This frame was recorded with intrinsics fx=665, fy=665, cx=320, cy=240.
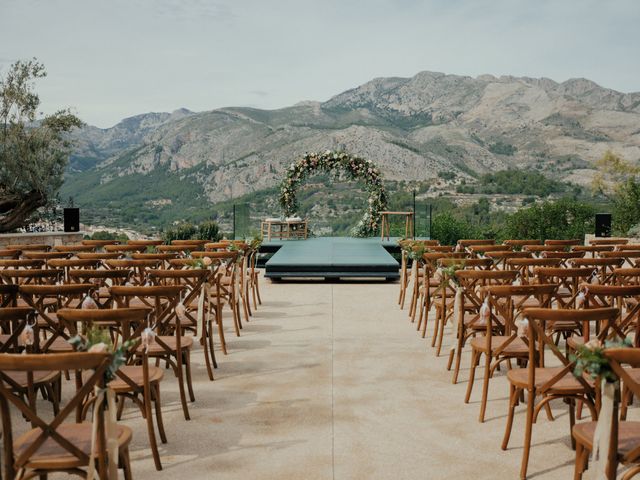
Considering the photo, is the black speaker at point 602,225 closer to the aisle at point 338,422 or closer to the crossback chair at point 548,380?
the aisle at point 338,422

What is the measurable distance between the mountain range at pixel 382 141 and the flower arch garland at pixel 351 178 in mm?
36423

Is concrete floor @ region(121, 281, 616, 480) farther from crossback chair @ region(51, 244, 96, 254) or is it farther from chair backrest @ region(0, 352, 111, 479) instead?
crossback chair @ region(51, 244, 96, 254)

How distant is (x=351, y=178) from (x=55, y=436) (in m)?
16.5

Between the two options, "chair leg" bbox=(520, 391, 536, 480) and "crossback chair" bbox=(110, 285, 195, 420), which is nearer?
"chair leg" bbox=(520, 391, 536, 480)

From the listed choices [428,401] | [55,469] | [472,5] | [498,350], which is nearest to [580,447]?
[498,350]

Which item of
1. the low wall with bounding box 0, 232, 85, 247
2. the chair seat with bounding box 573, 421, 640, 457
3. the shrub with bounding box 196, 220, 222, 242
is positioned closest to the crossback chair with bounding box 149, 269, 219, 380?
the chair seat with bounding box 573, 421, 640, 457

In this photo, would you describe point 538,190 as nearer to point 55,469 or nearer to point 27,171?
point 27,171

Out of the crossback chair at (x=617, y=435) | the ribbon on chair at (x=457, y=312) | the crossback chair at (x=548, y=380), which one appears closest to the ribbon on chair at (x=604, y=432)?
the crossback chair at (x=617, y=435)

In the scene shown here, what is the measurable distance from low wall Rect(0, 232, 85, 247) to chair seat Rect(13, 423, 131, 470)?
10.2 metres

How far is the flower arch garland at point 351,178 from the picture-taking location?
18125 mm

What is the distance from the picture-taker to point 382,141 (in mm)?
63812

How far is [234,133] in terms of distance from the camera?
281 feet

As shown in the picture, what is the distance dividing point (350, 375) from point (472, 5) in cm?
3009

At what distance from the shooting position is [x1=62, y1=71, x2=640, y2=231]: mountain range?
63947 mm
